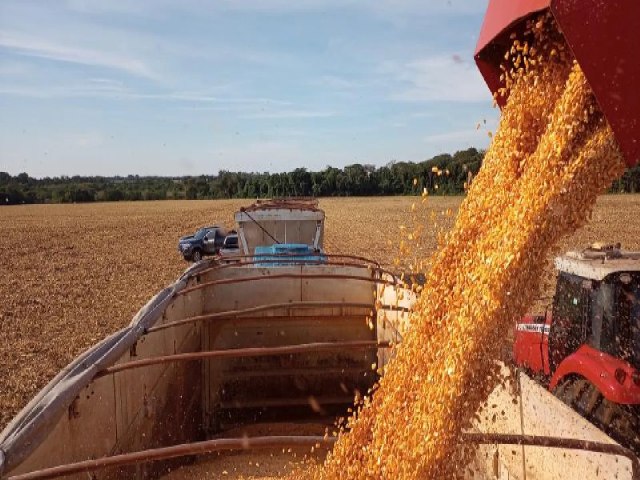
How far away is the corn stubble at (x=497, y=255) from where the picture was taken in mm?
2623

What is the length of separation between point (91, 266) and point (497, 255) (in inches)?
710

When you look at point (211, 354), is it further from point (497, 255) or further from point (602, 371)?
point (602, 371)

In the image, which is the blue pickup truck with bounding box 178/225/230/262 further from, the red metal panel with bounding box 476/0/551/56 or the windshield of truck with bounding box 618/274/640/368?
the red metal panel with bounding box 476/0/551/56

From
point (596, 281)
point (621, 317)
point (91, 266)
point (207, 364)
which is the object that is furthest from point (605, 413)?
point (91, 266)

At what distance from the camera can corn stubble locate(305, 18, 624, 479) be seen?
2.62 m

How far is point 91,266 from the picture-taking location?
19.1m

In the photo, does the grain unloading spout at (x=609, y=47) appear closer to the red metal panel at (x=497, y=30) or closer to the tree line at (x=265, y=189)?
the red metal panel at (x=497, y=30)

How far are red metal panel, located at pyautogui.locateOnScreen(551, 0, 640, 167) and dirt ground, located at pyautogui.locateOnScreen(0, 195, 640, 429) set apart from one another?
1.23 meters

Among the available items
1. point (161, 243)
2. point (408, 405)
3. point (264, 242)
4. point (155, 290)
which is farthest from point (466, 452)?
point (161, 243)

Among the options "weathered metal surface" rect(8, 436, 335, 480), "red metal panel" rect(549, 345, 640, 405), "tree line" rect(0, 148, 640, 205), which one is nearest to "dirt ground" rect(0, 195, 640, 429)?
"red metal panel" rect(549, 345, 640, 405)

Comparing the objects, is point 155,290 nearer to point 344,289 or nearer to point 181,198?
point 344,289

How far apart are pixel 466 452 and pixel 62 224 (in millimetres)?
39038

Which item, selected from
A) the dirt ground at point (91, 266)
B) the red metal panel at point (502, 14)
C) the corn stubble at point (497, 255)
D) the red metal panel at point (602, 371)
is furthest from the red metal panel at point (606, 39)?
the red metal panel at point (602, 371)

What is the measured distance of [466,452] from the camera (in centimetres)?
269
